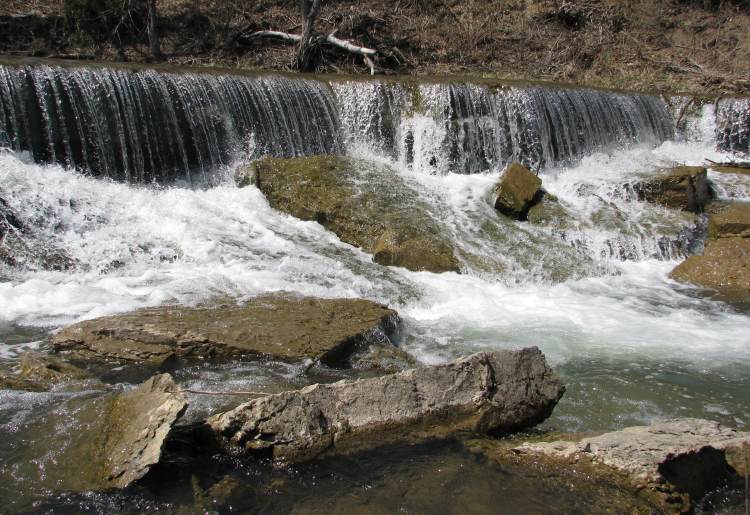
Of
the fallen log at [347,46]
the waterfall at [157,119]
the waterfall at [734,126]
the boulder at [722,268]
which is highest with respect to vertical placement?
the fallen log at [347,46]

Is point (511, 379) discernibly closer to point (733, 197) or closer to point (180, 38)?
point (733, 197)

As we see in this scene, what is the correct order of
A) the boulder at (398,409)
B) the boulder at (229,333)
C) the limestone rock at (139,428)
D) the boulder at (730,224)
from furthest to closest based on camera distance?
the boulder at (730,224) → the boulder at (229,333) → the boulder at (398,409) → the limestone rock at (139,428)

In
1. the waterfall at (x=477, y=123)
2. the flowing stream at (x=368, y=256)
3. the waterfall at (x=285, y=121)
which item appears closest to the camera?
the flowing stream at (x=368, y=256)

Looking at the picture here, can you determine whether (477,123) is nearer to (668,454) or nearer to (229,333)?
(229,333)

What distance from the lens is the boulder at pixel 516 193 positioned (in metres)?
9.01

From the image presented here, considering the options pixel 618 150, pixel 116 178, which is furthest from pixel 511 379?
pixel 618 150

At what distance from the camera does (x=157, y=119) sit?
965 cm

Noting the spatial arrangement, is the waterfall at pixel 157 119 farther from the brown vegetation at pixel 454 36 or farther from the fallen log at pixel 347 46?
the brown vegetation at pixel 454 36

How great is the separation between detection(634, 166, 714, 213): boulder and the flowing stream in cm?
21

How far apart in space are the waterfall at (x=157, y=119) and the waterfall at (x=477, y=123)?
2.38 ft

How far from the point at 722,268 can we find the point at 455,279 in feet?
11.2

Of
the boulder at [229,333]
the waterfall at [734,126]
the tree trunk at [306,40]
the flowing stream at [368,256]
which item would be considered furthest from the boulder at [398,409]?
the tree trunk at [306,40]

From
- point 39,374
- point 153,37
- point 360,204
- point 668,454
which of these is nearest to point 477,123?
point 360,204

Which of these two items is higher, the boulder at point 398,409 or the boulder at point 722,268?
the boulder at point 398,409
